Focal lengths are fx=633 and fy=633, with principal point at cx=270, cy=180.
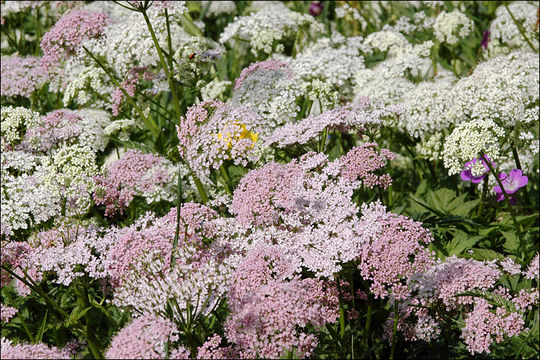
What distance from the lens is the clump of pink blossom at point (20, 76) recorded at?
19.6 ft

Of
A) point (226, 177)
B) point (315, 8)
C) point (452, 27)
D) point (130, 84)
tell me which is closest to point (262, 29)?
point (130, 84)

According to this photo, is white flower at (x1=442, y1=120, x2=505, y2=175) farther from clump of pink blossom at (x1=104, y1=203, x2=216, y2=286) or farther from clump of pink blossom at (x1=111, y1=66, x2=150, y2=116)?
clump of pink blossom at (x1=111, y1=66, x2=150, y2=116)

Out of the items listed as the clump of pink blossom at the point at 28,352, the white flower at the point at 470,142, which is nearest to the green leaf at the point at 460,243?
the white flower at the point at 470,142

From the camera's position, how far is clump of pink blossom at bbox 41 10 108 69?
4.40 m

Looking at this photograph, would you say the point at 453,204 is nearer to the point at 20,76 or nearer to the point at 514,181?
the point at 514,181

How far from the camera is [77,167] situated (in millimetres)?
4168

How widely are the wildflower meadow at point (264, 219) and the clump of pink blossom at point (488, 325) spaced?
14mm

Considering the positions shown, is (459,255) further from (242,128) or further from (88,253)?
(88,253)

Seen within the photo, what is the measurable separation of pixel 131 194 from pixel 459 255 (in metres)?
2.22

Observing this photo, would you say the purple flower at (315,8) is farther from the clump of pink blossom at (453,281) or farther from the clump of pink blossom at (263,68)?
Result: the clump of pink blossom at (453,281)

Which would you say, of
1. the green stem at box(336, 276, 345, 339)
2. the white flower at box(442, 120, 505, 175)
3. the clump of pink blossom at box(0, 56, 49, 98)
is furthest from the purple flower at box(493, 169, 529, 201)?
the clump of pink blossom at box(0, 56, 49, 98)

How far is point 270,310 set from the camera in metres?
2.86

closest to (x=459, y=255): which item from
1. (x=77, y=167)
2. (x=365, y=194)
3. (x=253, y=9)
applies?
(x=365, y=194)

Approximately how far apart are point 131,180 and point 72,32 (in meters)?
1.13
